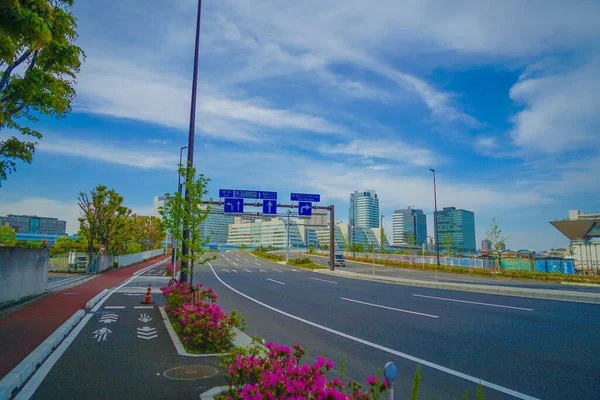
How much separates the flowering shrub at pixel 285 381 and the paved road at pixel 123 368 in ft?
3.63

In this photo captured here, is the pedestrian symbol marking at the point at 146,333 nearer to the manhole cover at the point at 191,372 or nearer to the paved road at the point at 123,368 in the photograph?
the paved road at the point at 123,368

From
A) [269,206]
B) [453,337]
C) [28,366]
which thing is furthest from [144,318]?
[269,206]

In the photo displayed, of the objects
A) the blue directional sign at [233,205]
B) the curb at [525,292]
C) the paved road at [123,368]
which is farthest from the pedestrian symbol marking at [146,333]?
the blue directional sign at [233,205]

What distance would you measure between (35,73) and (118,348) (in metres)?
7.17

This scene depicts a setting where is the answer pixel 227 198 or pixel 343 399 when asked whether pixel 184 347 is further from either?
pixel 227 198

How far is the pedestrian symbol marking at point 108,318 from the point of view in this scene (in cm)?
1115

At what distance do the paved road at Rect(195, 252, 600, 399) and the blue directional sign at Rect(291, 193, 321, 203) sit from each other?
2065 cm

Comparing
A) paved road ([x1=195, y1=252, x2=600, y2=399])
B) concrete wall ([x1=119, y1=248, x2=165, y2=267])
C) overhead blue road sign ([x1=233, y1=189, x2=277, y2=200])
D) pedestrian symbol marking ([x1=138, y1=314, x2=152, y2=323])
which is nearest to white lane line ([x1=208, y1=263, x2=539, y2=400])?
paved road ([x1=195, y1=252, x2=600, y2=399])

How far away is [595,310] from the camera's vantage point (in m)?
13.0

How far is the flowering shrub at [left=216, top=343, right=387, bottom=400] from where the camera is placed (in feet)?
11.9

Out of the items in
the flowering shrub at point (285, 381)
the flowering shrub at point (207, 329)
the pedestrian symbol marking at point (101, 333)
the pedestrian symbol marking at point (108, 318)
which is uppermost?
the flowering shrub at point (285, 381)

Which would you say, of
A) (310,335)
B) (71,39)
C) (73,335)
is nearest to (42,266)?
(73,335)

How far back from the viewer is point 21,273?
15641 mm

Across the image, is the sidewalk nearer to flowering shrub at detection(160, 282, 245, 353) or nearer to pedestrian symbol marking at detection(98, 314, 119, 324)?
pedestrian symbol marking at detection(98, 314, 119, 324)
